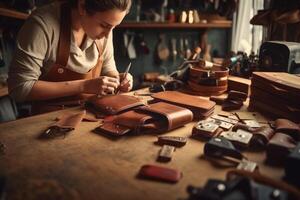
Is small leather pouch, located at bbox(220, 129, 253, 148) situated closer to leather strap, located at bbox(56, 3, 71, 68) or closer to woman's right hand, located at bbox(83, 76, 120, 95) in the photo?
woman's right hand, located at bbox(83, 76, 120, 95)

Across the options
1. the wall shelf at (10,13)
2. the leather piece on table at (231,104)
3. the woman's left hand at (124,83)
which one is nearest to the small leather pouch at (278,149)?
the leather piece on table at (231,104)

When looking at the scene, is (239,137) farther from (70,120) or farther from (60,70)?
(60,70)

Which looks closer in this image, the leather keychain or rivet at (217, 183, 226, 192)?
rivet at (217, 183, 226, 192)

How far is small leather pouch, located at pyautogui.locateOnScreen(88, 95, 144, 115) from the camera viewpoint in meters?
1.52

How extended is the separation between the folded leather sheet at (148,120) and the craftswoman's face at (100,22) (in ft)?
1.65

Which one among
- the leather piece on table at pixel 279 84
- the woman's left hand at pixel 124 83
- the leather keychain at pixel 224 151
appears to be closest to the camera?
the leather keychain at pixel 224 151

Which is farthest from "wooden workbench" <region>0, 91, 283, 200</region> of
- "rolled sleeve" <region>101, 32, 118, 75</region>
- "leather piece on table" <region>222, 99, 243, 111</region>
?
"rolled sleeve" <region>101, 32, 118, 75</region>

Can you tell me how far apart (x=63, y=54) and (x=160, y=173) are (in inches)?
39.8

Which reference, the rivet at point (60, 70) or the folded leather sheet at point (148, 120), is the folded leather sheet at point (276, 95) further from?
the rivet at point (60, 70)

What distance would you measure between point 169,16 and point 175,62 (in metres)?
0.64

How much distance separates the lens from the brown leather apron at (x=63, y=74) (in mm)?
1736

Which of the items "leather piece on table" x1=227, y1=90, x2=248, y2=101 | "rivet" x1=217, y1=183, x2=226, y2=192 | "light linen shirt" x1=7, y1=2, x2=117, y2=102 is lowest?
"rivet" x1=217, y1=183, x2=226, y2=192

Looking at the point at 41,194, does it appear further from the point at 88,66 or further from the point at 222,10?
the point at 222,10

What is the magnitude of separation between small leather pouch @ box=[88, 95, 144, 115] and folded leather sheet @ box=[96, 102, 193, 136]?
65 mm
